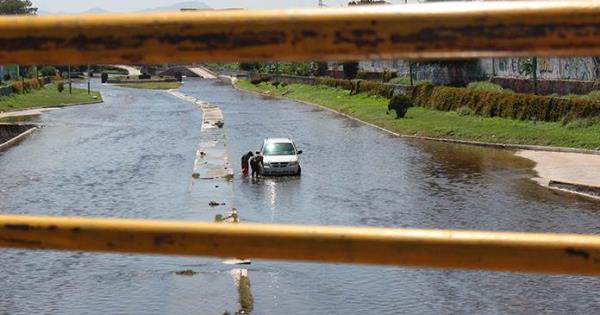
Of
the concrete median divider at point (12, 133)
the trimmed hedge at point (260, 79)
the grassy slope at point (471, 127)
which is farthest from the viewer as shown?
the trimmed hedge at point (260, 79)

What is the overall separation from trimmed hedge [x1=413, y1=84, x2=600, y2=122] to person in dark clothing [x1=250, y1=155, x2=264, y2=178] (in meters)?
17.8

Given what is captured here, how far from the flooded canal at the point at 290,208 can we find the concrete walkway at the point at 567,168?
2.77ft

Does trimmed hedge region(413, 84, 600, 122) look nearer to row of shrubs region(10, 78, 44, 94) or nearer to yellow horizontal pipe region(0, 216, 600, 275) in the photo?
row of shrubs region(10, 78, 44, 94)

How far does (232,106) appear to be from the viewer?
82562 millimetres

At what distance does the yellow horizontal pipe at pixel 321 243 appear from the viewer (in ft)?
6.29

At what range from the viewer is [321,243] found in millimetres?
1998

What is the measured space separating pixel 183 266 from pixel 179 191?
11.9 metres

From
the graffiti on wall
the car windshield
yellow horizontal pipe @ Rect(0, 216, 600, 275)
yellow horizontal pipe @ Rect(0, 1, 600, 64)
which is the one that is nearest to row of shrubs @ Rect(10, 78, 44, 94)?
the graffiti on wall

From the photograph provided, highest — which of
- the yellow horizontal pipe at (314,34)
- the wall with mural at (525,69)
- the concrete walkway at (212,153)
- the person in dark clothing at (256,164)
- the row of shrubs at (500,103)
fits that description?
the yellow horizontal pipe at (314,34)

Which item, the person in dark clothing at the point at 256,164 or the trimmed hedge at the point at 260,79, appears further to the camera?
the trimmed hedge at the point at 260,79

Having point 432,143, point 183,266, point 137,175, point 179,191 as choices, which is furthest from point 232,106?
point 183,266

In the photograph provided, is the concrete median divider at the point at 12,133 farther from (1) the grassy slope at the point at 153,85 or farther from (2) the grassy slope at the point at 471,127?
(1) the grassy slope at the point at 153,85

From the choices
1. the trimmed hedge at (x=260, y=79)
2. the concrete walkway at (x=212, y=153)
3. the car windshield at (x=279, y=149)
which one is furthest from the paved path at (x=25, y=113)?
the trimmed hedge at (x=260, y=79)

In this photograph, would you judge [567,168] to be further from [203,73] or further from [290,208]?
[203,73]
